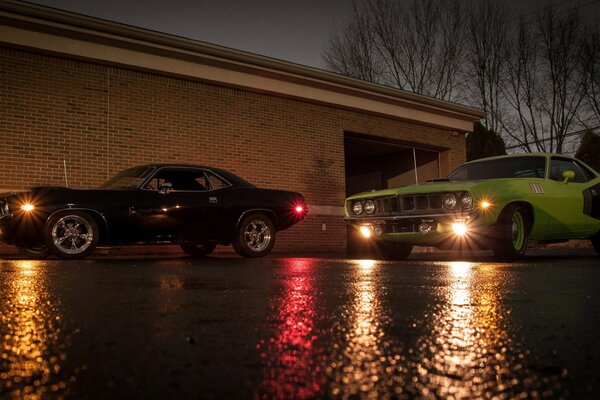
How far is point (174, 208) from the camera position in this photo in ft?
28.6

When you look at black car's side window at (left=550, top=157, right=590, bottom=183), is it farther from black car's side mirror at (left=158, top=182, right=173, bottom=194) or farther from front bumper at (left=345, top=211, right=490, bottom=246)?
black car's side mirror at (left=158, top=182, right=173, bottom=194)

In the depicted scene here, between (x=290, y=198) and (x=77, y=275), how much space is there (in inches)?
210

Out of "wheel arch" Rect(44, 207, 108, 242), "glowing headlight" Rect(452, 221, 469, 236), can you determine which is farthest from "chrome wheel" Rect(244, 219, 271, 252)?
"glowing headlight" Rect(452, 221, 469, 236)

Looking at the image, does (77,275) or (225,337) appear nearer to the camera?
(225,337)

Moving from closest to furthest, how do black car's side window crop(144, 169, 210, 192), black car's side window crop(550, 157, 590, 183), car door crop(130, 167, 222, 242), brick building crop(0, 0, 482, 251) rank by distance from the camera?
car door crop(130, 167, 222, 242)
black car's side window crop(550, 157, 590, 183)
black car's side window crop(144, 169, 210, 192)
brick building crop(0, 0, 482, 251)

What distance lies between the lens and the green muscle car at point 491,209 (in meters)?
7.51

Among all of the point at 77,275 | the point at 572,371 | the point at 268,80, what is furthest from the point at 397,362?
the point at 268,80

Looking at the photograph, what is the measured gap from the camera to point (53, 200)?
7930 mm

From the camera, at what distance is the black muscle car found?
7898mm

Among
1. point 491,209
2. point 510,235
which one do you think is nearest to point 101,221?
point 491,209

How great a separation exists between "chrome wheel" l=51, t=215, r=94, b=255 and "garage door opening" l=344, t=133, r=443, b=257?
9595 mm

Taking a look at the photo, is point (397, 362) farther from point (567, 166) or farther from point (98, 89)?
point (98, 89)

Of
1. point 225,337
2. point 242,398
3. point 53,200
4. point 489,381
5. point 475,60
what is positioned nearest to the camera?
point 242,398

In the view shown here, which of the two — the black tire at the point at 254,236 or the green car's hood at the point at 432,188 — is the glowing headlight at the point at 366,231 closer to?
the green car's hood at the point at 432,188
